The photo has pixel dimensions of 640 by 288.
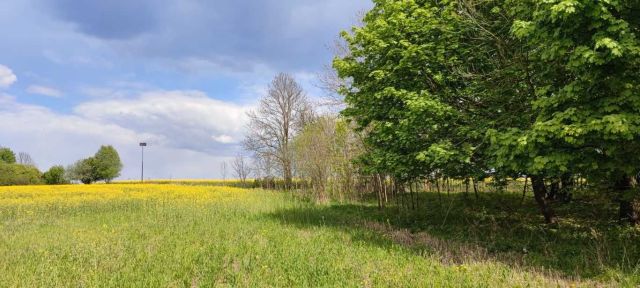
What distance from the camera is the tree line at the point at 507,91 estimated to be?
7477mm

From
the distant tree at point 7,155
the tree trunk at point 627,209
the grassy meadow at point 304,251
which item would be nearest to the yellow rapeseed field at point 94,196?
the grassy meadow at point 304,251

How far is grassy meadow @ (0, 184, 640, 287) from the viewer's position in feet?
23.0

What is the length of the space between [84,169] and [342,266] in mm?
68014

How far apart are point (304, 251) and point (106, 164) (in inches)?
2594

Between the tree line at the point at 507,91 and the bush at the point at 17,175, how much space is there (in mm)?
54478

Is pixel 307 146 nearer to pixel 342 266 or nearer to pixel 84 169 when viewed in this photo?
pixel 342 266

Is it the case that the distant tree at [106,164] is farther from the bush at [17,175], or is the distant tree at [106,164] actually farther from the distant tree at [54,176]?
the bush at [17,175]

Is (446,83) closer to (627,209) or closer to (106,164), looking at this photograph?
(627,209)

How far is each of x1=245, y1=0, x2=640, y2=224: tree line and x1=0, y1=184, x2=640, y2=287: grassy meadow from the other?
6.05 ft

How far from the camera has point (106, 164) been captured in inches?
2576

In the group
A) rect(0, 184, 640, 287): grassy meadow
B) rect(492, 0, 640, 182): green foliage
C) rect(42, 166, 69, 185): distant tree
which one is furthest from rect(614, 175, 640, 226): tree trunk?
rect(42, 166, 69, 185): distant tree

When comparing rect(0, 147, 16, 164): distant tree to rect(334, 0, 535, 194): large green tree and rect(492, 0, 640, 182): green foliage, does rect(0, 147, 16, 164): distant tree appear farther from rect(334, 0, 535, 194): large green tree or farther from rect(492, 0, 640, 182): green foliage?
rect(492, 0, 640, 182): green foliage

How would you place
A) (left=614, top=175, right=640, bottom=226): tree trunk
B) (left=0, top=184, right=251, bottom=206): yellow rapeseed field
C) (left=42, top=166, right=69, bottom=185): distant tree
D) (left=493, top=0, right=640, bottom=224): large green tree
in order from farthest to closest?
1. (left=42, top=166, right=69, bottom=185): distant tree
2. (left=0, top=184, right=251, bottom=206): yellow rapeseed field
3. (left=614, top=175, right=640, bottom=226): tree trunk
4. (left=493, top=0, right=640, bottom=224): large green tree

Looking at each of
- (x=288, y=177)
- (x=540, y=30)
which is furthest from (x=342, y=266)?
(x=288, y=177)
